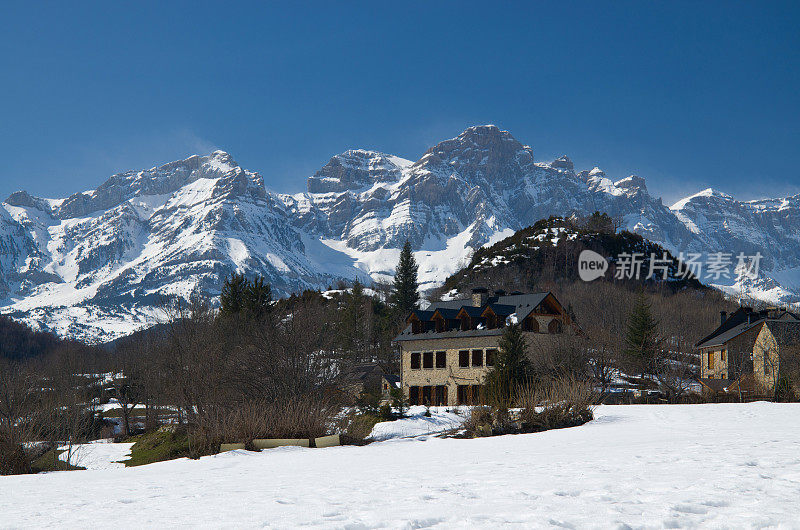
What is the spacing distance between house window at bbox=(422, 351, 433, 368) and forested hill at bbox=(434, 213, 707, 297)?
40005 mm

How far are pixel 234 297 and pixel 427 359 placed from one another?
2502 centimetres

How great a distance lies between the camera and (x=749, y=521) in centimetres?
554

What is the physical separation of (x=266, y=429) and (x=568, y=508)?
39.5 feet

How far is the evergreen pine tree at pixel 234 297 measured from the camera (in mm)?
63391

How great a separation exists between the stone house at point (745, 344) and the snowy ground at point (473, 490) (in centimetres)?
3545

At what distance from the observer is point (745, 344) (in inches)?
1975

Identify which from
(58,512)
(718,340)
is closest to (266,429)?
(58,512)

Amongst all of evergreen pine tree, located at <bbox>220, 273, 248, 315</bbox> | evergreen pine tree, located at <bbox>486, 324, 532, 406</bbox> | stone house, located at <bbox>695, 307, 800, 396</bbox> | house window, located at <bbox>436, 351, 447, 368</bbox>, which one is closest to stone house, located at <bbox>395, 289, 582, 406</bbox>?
house window, located at <bbox>436, 351, 447, 368</bbox>

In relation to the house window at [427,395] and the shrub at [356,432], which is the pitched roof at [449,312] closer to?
the house window at [427,395]

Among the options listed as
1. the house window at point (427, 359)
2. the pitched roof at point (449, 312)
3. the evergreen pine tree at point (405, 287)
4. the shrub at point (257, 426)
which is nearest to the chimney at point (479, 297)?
the pitched roof at point (449, 312)

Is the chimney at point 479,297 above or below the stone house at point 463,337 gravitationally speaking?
above

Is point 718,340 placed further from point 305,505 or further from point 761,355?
point 305,505

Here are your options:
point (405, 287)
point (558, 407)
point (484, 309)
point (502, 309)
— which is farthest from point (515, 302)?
point (405, 287)

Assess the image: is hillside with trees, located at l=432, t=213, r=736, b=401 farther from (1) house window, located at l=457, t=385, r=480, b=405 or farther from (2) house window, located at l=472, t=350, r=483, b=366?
(1) house window, located at l=457, t=385, r=480, b=405
